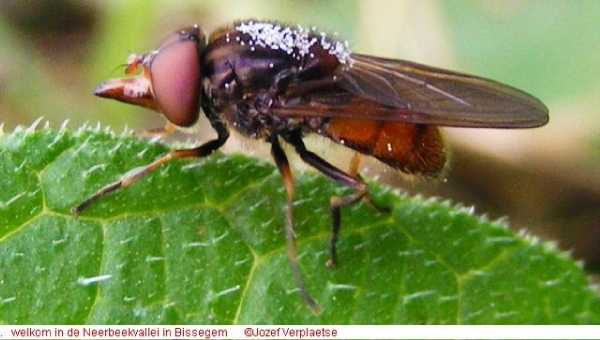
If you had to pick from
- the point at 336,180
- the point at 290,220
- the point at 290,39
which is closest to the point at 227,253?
the point at 290,220

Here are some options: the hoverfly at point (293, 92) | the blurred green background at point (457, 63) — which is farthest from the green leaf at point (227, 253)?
the blurred green background at point (457, 63)

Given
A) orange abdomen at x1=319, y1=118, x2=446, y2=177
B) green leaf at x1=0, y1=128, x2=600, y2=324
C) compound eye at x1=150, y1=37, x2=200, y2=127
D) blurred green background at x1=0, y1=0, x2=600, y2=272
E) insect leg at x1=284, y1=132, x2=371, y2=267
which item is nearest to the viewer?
green leaf at x1=0, y1=128, x2=600, y2=324

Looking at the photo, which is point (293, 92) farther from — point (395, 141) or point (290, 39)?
point (395, 141)

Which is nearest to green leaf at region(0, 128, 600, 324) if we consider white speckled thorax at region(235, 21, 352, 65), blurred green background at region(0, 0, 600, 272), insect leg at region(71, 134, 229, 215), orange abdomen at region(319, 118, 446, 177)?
insect leg at region(71, 134, 229, 215)

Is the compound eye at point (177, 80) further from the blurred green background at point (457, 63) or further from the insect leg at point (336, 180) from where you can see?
the blurred green background at point (457, 63)

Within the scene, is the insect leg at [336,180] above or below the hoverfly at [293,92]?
below

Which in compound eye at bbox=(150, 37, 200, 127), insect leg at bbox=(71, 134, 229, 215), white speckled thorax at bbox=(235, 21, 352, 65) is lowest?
insect leg at bbox=(71, 134, 229, 215)

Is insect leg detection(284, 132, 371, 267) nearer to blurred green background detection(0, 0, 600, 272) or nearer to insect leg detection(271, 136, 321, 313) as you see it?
insect leg detection(271, 136, 321, 313)
